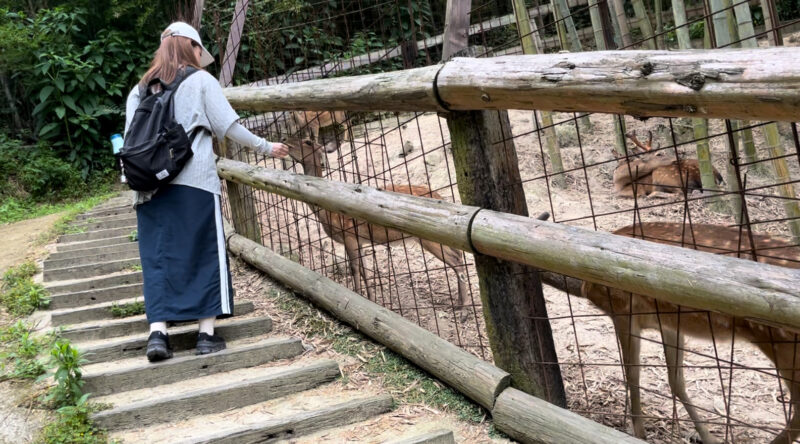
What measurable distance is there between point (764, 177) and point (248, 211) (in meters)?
6.07

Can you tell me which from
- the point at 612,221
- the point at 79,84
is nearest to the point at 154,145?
the point at 612,221

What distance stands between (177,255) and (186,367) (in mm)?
658

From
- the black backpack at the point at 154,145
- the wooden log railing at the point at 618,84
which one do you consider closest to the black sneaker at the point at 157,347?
the black backpack at the point at 154,145

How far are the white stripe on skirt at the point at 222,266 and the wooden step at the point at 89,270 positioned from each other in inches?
82.0

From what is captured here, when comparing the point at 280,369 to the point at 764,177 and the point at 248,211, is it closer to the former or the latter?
the point at 248,211

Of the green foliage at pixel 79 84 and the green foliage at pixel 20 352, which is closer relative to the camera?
the green foliage at pixel 20 352

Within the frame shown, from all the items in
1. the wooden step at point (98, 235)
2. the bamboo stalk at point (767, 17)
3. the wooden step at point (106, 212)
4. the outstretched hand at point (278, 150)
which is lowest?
the wooden step at point (98, 235)

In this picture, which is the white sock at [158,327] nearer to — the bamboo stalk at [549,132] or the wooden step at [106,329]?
the wooden step at [106,329]

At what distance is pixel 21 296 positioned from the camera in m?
5.15

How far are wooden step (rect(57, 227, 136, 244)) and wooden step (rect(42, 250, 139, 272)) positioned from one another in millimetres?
1081

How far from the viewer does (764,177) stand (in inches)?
329

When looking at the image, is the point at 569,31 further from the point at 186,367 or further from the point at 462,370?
the point at 186,367

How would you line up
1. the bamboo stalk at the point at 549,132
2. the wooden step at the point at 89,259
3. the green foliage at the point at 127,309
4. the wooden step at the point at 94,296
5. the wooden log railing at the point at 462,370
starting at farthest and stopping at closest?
the bamboo stalk at the point at 549,132
the wooden step at the point at 89,259
the wooden step at the point at 94,296
the green foliage at the point at 127,309
the wooden log railing at the point at 462,370

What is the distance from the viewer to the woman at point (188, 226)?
4125 millimetres
